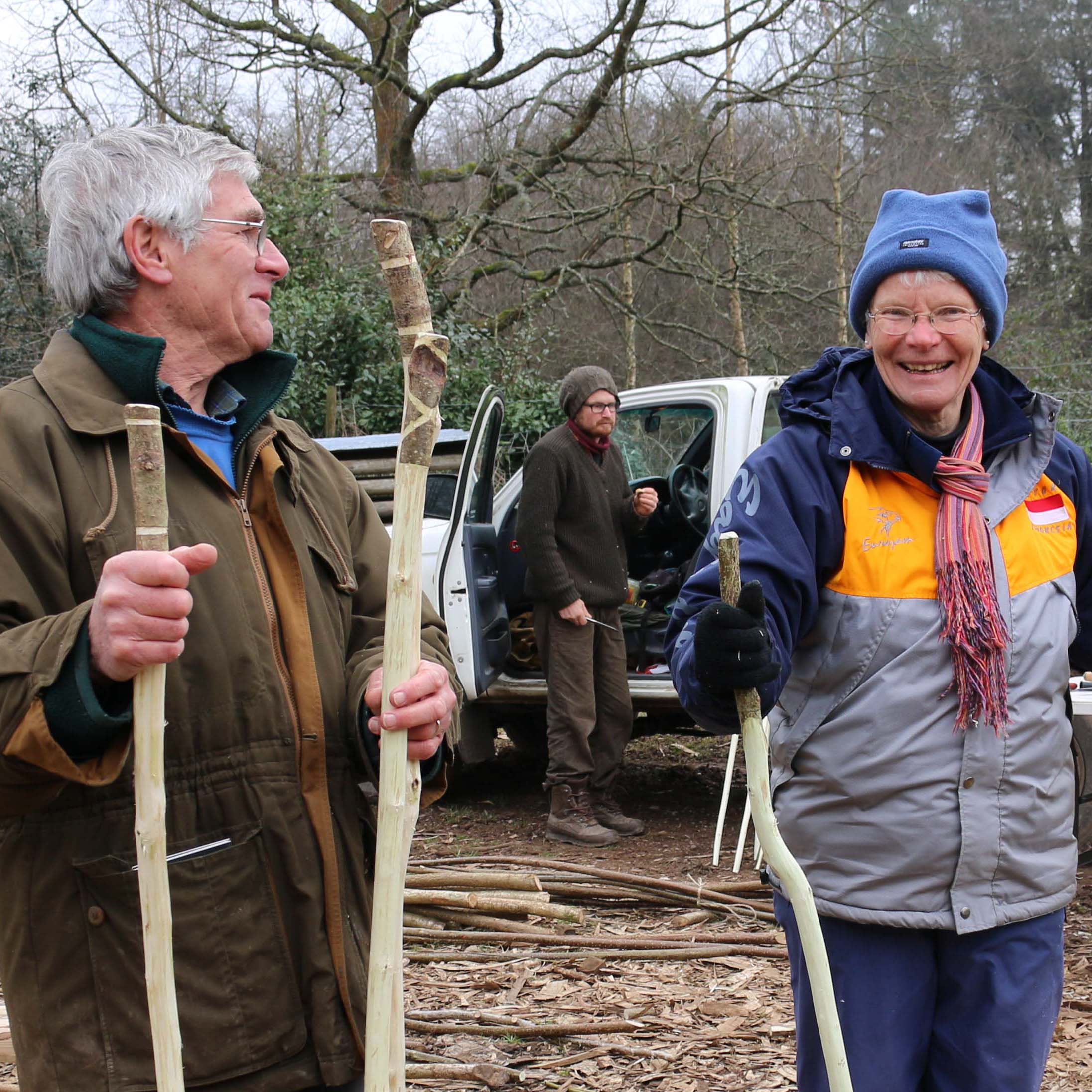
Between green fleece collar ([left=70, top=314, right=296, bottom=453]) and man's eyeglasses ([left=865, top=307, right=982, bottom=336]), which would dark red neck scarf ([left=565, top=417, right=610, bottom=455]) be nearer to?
man's eyeglasses ([left=865, top=307, right=982, bottom=336])

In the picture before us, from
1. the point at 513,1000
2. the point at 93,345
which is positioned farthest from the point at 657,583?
the point at 93,345

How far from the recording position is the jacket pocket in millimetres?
1698

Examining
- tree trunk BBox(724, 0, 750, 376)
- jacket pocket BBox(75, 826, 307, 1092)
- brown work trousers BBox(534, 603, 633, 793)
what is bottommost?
brown work trousers BBox(534, 603, 633, 793)

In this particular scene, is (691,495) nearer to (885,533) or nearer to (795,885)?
(885,533)

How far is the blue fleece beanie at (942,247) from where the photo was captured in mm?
2178

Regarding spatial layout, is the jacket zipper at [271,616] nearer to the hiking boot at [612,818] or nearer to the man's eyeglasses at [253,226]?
the man's eyeglasses at [253,226]

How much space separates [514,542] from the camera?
23.6ft

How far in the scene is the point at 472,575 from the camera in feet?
20.9

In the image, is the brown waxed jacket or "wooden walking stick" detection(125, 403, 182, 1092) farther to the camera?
the brown waxed jacket

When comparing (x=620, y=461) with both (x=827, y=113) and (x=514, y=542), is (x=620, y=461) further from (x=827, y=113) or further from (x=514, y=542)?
(x=827, y=113)

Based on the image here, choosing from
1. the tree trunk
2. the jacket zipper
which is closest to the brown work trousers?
the jacket zipper

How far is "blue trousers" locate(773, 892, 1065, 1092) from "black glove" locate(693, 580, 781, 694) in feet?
1.87

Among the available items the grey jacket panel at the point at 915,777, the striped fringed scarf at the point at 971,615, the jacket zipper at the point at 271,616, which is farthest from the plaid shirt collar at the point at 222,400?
the striped fringed scarf at the point at 971,615

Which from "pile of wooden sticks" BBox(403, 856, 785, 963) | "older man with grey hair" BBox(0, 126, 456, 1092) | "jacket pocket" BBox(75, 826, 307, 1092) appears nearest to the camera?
"older man with grey hair" BBox(0, 126, 456, 1092)
